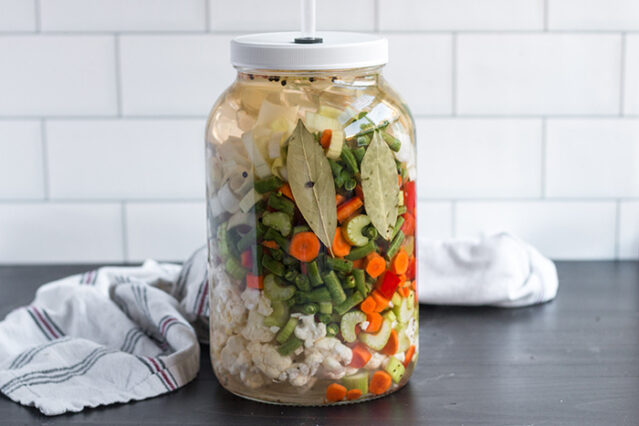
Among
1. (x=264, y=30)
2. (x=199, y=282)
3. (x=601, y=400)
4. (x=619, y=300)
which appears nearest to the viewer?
(x=601, y=400)

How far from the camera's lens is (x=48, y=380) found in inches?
33.4

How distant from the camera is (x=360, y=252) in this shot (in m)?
0.76

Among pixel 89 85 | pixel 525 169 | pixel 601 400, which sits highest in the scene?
pixel 89 85

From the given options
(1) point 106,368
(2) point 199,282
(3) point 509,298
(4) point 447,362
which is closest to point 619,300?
(3) point 509,298

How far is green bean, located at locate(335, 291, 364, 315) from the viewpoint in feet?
2.50

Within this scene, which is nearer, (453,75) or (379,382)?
(379,382)

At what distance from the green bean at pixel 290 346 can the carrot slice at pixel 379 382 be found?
8 cm

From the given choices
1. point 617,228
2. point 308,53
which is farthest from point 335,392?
point 617,228

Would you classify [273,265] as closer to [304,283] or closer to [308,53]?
[304,283]

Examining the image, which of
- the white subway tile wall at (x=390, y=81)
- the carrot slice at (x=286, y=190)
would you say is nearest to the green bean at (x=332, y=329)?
the carrot slice at (x=286, y=190)

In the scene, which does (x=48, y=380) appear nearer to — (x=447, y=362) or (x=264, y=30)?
(x=447, y=362)

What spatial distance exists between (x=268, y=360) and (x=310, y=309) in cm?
6

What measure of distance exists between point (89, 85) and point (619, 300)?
2.32ft

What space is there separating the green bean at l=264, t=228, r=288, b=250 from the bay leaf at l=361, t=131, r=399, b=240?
7 cm
